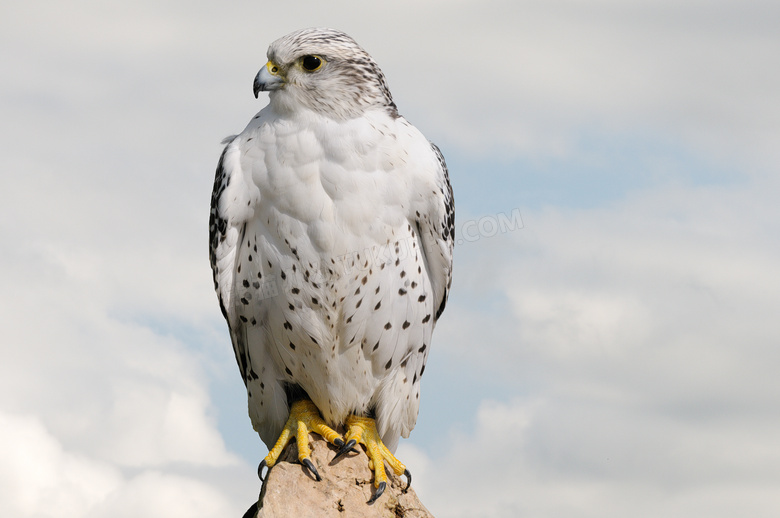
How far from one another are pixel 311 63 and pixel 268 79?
1.03 ft

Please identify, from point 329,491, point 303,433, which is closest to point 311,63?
point 303,433

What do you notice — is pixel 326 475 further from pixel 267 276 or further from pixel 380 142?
pixel 380 142

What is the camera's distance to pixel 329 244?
22.9 feet

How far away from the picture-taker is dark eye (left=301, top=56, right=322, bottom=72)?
6.89m

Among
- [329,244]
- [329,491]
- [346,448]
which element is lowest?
[329,491]

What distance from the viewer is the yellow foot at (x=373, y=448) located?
744cm

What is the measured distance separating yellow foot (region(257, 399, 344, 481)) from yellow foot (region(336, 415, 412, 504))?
0.10 metres

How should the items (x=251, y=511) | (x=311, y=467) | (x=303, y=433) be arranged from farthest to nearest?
(x=251, y=511) < (x=303, y=433) < (x=311, y=467)

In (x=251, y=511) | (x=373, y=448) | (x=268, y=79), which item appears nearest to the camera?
(x=268, y=79)

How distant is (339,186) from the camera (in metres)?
6.95

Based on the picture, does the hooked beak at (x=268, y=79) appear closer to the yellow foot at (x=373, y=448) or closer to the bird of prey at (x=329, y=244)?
the bird of prey at (x=329, y=244)

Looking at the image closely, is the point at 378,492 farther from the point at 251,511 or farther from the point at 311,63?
the point at 311,63

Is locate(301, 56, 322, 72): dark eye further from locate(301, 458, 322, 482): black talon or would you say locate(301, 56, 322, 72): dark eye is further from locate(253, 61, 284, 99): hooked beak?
locate(301, 458, 322, 482): black talon

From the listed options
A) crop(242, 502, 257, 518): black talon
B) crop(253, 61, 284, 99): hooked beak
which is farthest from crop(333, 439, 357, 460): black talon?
crop(253, 61, 284, 99): hooked beak
